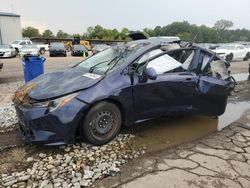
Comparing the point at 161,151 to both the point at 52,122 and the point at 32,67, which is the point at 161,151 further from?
the point at 32,67

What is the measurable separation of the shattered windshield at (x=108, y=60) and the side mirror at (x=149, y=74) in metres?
0.38

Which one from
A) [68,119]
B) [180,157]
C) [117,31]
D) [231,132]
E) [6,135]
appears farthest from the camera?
[117,31]

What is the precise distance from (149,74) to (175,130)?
137 cm

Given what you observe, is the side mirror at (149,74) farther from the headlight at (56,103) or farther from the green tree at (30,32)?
the green tree at (30,32)

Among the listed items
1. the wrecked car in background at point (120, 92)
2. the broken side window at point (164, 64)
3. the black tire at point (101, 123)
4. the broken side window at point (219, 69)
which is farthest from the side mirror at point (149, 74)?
the broken side window at point (219, 69)

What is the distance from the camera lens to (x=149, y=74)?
4.18m

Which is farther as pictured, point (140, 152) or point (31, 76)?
point (31, 76)

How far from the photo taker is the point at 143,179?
3.27m

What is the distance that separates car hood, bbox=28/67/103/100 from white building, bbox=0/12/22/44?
4259 cm

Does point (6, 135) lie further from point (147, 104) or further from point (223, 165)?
point (223, 165)

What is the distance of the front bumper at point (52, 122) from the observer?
3562 millimetres

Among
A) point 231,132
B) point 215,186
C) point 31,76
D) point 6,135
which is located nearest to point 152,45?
point 231,132

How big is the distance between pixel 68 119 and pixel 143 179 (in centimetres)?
126

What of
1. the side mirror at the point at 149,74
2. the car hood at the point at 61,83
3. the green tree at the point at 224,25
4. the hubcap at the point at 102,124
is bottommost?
the hubcap at the point at 102,124
